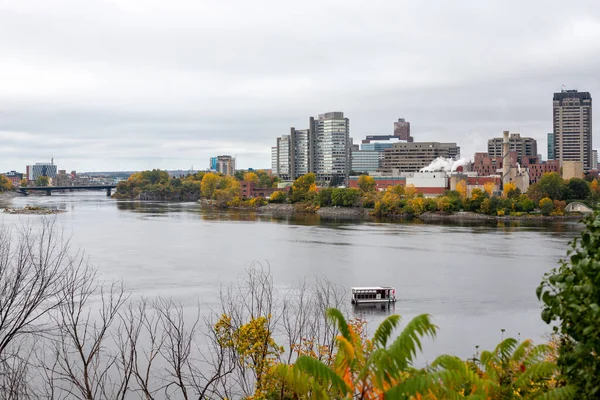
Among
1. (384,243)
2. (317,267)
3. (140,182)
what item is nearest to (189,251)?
(317,267)

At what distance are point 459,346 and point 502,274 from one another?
8.88m

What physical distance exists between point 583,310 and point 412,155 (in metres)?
87.5

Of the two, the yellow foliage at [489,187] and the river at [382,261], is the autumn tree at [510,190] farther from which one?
the river at [382,261]

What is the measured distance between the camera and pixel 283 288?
1788cm

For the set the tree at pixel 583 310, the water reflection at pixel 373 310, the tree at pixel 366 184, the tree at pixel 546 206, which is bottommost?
the water reflection at pixel 373 310

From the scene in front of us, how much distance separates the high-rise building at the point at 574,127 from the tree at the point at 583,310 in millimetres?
98162

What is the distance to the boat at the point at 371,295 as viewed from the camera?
1650 cm

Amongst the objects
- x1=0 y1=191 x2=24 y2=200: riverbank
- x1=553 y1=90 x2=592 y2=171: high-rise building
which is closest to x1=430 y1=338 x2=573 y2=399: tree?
x1=0 y1=191 x2=24 y2=200: riverbank

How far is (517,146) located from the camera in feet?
295

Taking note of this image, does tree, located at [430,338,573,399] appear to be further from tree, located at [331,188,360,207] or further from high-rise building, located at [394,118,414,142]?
high-rise building, located at [394,118,414,142]

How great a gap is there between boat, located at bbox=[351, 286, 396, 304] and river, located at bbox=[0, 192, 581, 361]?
0.43 meters

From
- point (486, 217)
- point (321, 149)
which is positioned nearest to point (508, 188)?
point (486, 217)

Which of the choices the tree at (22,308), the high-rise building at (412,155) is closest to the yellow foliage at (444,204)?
the tree at (22,308)

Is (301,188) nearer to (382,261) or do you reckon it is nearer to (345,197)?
(345,197)
